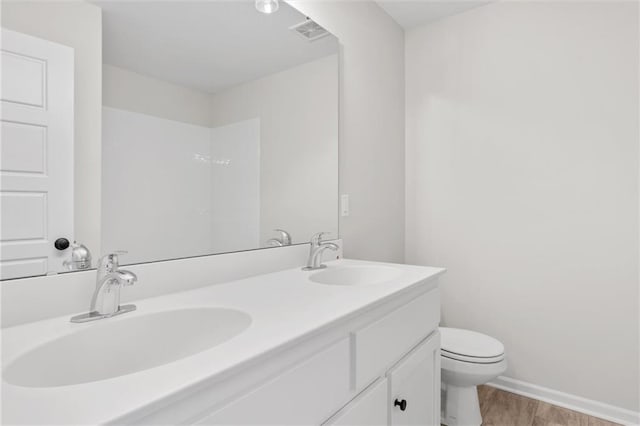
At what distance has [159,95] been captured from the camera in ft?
3.48

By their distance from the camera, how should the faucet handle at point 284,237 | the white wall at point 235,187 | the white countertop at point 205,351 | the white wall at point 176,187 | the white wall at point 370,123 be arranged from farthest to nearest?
the white wall at point 370,123 → the faucet handle at point 284,237 → the white wall at point 235,187 → the white wall at point 176,187 → the white countertop at point 205,351

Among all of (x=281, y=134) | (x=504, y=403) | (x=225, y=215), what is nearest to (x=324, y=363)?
(x=225, y=215)

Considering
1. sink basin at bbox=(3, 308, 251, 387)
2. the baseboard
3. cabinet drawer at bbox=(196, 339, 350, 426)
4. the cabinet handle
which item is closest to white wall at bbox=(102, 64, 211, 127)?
sink basin at bbox=(3, 308, 251, 387)

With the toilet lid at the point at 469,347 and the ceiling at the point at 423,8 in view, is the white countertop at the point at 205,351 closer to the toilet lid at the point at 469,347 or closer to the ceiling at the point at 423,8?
the toilet lid at the point at 469,347

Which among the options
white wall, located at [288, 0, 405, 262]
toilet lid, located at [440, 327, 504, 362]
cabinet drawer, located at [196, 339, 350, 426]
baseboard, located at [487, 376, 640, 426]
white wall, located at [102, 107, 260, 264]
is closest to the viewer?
cabinet drawer, located at [196, 339, 350, 426]

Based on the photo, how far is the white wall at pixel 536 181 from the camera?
1750 mm

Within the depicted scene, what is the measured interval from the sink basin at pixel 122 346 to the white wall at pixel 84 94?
0.83 feet

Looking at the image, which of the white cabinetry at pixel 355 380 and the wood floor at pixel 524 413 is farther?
the wood floor at pixel 524 413

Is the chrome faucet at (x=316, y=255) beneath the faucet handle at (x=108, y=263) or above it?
beneath

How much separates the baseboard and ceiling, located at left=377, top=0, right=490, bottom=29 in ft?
7.53

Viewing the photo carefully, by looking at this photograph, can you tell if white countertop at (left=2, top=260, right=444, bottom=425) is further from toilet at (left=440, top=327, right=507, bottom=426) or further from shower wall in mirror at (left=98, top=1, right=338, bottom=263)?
toilet at (left=440, top=327, right=507, bottom=426)

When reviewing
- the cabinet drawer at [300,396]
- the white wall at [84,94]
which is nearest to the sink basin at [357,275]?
the cabinet drawer at [300,396]

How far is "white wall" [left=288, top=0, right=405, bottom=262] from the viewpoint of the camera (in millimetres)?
1832

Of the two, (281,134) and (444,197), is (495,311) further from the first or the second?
(281,134)
